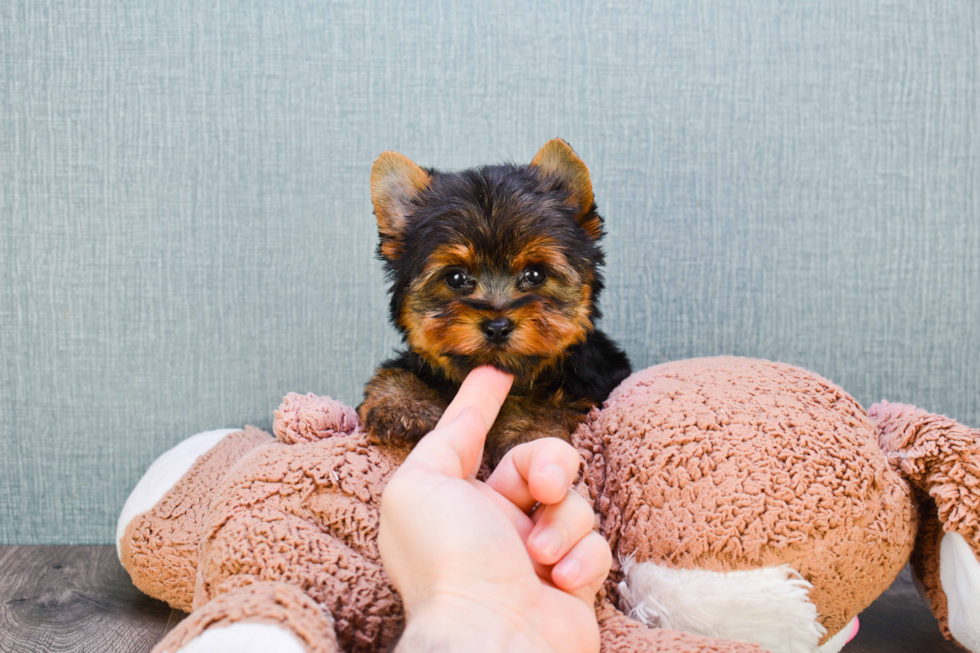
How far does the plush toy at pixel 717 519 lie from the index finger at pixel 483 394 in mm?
271

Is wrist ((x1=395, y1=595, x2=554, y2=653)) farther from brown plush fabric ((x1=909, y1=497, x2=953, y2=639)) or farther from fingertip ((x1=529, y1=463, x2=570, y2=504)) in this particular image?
brown plush fabric ((x1=909, y1=497, x2=953, y2=639))

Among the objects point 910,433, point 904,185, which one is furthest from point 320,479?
point 904,185

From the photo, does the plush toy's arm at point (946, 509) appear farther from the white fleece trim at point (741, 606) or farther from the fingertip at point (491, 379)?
the fingertip at point (491, 379)

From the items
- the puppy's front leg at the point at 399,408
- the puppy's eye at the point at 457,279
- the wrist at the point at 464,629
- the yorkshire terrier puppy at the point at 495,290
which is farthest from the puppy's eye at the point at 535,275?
the wrist at the point at 464,629

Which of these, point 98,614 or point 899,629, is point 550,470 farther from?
point 98,614

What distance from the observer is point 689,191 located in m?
2.56

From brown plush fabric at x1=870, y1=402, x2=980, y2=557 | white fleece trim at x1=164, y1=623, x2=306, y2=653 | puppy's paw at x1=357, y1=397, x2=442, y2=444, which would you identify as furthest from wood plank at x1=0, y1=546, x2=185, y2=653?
brown plush fabric at x1=870, y1=402, x2=980, y2=557

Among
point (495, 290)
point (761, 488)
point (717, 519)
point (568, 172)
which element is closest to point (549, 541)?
point (717, 519)

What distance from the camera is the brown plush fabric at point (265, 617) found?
95cm

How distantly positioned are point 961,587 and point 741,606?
0.49 m

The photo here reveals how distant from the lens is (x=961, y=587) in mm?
1344

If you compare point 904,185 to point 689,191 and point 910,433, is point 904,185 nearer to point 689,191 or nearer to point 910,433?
point 689,191

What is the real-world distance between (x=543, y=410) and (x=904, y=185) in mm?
1919

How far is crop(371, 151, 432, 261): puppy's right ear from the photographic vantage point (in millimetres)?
1660
